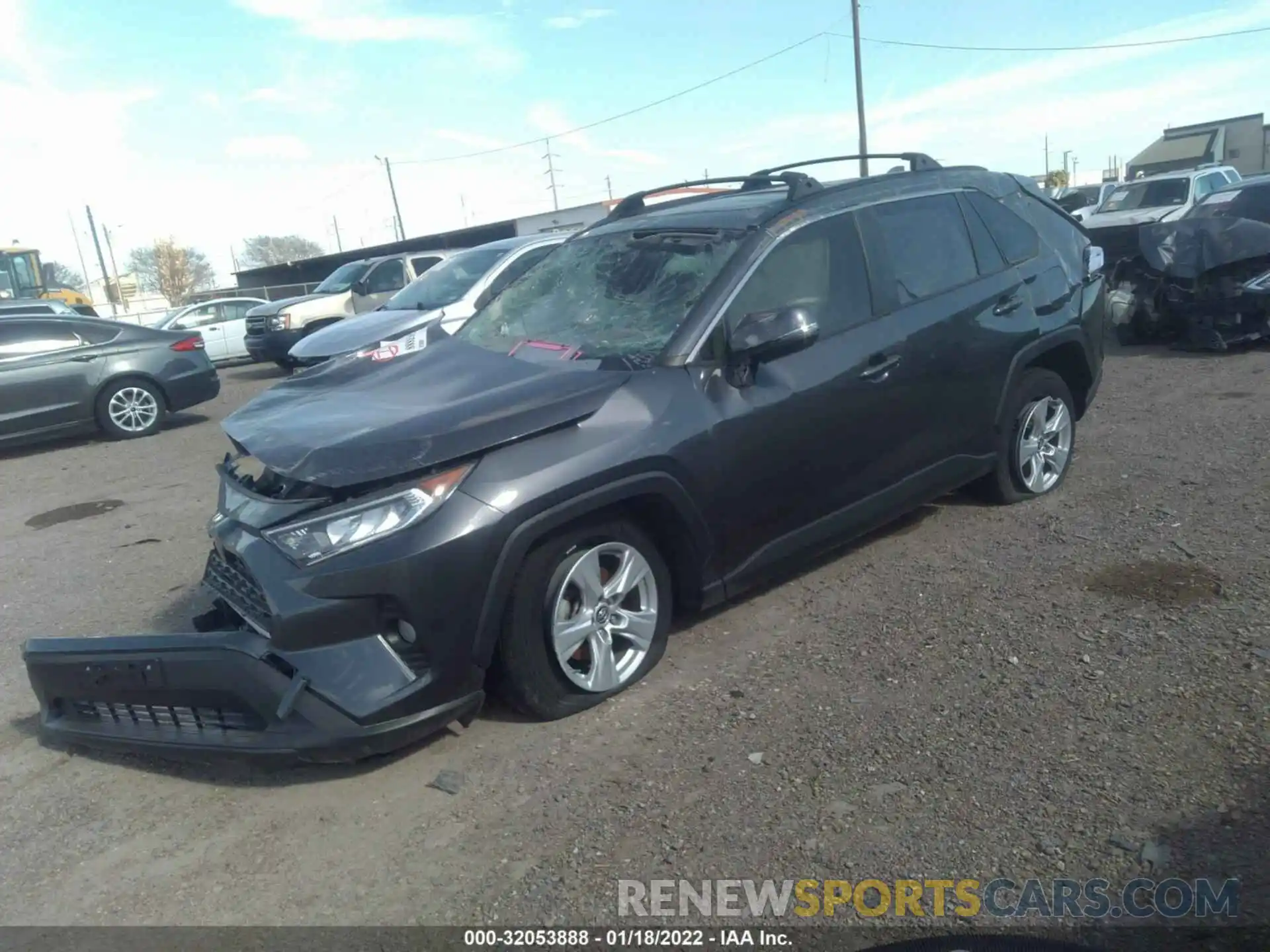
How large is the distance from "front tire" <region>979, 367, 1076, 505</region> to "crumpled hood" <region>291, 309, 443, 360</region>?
20.0 ft

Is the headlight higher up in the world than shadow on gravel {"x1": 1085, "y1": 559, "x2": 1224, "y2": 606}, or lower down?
higher up

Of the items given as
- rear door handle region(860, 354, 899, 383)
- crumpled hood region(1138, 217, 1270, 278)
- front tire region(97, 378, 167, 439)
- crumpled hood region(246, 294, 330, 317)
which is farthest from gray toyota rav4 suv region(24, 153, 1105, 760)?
crumpled hood region(246, 294, 330, 317)

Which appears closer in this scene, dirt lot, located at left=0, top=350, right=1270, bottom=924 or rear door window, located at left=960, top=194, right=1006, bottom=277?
dirt lot, located at left=0, top=350, right=1270, bottom=924

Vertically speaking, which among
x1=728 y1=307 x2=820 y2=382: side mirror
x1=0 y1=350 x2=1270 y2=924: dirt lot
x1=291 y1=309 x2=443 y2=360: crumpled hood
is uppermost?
x1=728 y1=307 x2=820 y2=382: side mirror

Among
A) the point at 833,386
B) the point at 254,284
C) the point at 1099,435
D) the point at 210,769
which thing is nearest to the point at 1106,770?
the point at 833,386

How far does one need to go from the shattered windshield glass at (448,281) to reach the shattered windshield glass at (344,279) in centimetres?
495

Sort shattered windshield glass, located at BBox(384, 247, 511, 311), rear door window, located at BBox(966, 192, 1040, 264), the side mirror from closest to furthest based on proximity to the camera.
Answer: the side mirror → rear door window, located at BBox(966, 192, 1040, 264) → shattered windshield glass, located at BBox(384, 247, 511, 311)

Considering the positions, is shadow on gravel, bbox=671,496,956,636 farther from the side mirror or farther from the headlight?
the headlight

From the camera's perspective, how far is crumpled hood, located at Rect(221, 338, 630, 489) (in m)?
3.28

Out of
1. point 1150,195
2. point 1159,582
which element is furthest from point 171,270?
point 1159,582

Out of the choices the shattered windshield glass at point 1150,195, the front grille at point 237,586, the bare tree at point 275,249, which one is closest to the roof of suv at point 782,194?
the front grille at point 237,586

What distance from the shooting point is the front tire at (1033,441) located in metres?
5.35

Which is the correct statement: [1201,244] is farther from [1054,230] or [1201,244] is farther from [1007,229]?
[1007,229]

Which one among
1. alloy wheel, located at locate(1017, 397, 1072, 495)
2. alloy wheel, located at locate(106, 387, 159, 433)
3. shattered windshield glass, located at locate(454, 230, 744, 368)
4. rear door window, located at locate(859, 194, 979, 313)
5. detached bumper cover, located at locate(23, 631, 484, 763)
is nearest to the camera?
detached bumper cover, located at locate(23, 631, 484, 763)
